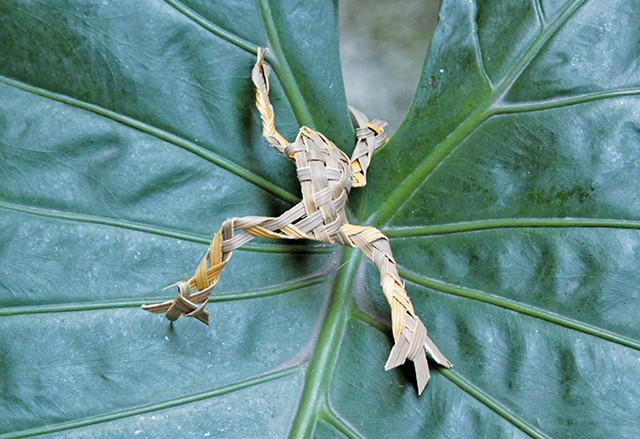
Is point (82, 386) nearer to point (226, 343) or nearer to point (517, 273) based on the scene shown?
point (226, 343)

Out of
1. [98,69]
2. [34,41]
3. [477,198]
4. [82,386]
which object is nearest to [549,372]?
[477,198]

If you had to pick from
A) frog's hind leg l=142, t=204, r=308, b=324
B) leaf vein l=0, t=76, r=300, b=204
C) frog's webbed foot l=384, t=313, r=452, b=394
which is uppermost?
leaf vein l=0, t=76, r=300, b=204

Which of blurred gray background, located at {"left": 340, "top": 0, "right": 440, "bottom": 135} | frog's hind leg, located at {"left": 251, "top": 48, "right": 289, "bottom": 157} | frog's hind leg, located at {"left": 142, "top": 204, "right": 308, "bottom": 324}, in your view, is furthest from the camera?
blurred gray background, located at {"left": 340, "top": 0, "right": 440, "bottom": 135}

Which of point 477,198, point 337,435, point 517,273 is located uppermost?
point 477,198

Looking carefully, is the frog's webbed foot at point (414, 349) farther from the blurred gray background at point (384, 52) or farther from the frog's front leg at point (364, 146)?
the blurred gray background at point (384, 52)

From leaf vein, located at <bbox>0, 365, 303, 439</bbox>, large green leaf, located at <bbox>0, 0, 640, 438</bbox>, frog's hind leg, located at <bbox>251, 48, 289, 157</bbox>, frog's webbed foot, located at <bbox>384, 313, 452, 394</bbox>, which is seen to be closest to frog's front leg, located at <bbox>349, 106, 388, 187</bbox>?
large green leaf, located at <bbox>0, 0, 640, 438</bbox>

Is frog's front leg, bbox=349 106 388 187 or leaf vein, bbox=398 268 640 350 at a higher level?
frog's front leg, bbox=349 106 388 187

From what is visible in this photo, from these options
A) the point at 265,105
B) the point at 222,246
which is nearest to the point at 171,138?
the point at 265,105

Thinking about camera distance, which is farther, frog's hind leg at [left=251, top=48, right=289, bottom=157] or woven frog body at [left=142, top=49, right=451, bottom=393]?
frog's hind leg at [left=251, top=48, right=289, bottom=157]

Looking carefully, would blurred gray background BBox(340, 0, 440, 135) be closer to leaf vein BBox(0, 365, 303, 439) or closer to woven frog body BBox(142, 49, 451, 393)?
woven frog body BBox(142, 49, 451, 393)
